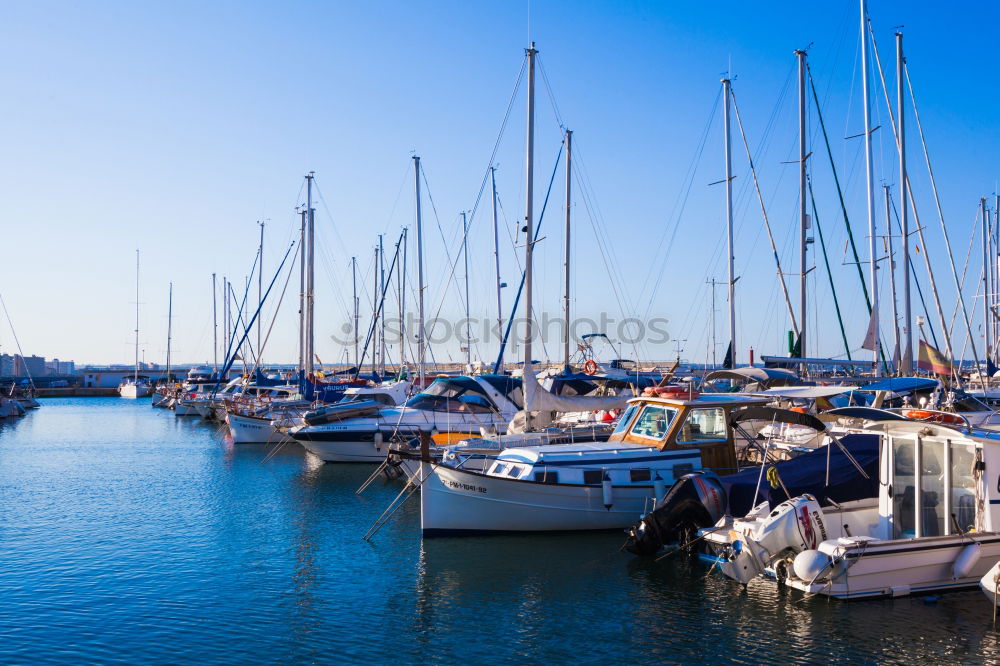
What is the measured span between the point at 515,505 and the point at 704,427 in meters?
5.03

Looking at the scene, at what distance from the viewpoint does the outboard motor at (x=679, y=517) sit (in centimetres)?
1669

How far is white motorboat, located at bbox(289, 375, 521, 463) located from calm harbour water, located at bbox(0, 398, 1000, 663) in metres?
8.75

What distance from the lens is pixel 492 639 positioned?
42.7 feet

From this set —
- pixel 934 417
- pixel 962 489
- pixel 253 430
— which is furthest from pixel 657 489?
pixel 253 430

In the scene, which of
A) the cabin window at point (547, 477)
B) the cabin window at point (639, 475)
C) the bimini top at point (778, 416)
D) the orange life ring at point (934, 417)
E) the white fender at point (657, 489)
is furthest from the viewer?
the bimini top at point (778, 416)

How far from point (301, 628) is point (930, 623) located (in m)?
10.2

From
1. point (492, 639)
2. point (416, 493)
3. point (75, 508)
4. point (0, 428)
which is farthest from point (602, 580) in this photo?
point (0, 428)

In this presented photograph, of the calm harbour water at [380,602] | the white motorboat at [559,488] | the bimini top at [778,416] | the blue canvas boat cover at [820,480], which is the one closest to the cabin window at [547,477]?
the white motorboat at [559,488]

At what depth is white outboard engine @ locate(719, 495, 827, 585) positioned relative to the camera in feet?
48.1

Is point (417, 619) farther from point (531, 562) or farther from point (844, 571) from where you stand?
point (844, 571)

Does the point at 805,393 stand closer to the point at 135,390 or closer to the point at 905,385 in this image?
the point at 905,385

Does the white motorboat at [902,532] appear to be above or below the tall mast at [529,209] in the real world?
below

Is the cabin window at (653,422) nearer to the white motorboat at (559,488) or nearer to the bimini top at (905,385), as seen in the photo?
the white motorboat at (559,488)

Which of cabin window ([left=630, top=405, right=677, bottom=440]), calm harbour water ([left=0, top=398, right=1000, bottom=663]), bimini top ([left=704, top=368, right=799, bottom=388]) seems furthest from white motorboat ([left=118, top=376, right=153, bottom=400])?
cabin window ([left=630, top=405, right=677, bottom=440])
